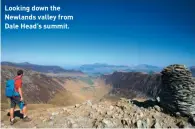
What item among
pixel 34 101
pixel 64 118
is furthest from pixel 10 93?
pixel 34 101

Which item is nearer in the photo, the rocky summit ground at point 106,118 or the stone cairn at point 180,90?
the rocky summit ground at point 106,118

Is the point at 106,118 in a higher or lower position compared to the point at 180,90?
lower

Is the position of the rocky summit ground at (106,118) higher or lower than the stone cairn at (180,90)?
lower

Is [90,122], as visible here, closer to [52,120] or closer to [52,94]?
[52,120]

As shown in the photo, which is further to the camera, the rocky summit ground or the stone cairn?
the stone cairn
